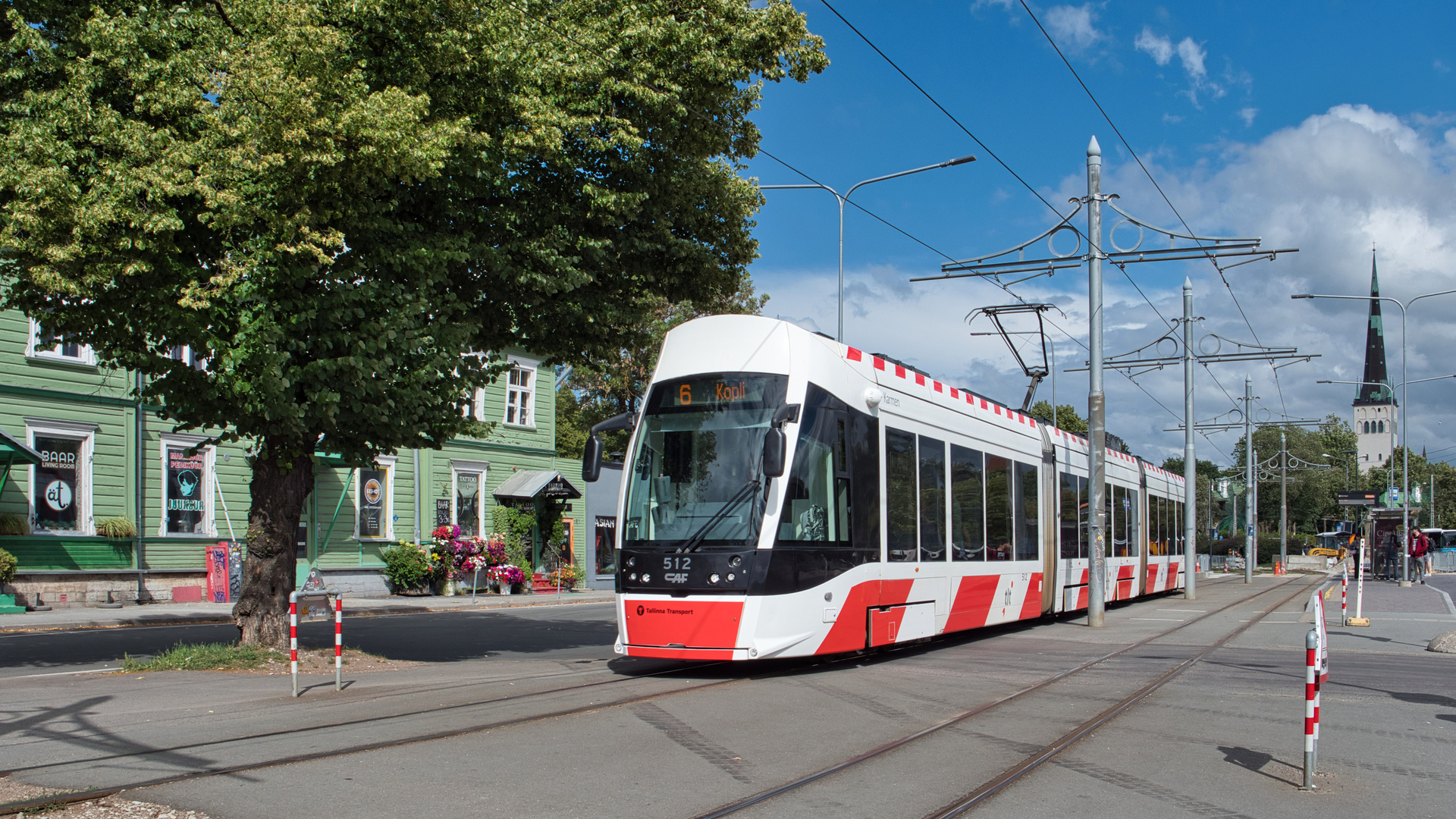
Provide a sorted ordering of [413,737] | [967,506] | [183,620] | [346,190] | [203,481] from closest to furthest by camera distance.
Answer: [413,737]
[346,190]
[967,506]
[183,620]
[203,481]

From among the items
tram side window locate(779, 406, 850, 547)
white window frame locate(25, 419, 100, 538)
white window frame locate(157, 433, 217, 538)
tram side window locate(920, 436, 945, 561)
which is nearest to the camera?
tram side window locate(779, 406, 850, 547)

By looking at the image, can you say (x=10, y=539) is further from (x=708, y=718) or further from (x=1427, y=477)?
(x=1427, y=477)

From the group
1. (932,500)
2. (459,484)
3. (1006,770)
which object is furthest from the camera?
(459,484)

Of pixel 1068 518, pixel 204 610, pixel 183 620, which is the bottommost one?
pixel 204 610

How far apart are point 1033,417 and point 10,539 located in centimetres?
1881

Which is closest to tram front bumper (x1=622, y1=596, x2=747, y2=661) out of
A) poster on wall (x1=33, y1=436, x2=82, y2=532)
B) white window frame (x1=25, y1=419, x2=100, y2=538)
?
poster on wall (x1=33, y1=436, x2=82, y2=532)

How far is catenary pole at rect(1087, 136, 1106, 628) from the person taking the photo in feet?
63.3

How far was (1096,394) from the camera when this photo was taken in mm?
19797

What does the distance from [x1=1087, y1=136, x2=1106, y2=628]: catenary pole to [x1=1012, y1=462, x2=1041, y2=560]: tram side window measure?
1958 millimetres

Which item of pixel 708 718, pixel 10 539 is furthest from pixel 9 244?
pixel 10 539

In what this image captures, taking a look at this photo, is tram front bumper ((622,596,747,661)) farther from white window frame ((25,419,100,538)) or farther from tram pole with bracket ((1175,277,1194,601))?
tram pole with bracket ((1175,277,1194,601))

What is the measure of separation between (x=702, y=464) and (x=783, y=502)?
898 millimetres

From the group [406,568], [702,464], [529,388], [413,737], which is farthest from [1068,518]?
[529,388]

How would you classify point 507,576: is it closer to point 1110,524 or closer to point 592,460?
point 1110,524
